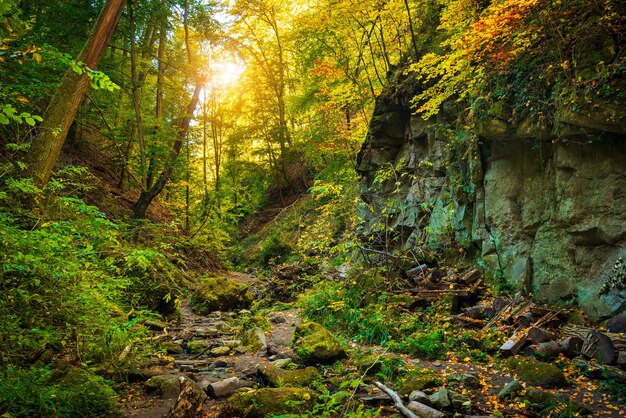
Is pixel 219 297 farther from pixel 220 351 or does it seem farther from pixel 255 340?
pixel 220 351

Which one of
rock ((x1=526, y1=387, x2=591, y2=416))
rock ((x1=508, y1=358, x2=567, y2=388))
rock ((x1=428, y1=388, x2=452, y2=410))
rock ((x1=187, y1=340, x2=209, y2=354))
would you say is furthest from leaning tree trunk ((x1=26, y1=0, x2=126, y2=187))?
rock ((x1=508, y1=358, x2=567, y2=388))

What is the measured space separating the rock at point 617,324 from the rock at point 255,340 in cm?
592

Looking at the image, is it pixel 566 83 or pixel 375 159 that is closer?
pixel 566 83

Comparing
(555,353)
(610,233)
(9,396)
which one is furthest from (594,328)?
(9,396)

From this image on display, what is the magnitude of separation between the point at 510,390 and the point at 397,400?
56.7 inches

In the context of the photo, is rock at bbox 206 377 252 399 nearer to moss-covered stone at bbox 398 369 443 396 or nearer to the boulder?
→ the boulder

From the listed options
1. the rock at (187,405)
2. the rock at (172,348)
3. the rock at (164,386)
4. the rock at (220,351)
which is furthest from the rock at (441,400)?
the rock at (172,348)

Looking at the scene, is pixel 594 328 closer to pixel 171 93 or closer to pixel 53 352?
pixel 53 352

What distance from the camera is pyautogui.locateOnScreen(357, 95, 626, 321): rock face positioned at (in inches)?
221

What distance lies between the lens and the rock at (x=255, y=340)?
23.1 ft

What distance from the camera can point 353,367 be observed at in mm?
5484

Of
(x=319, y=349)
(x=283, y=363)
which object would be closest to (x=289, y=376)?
(x=283, y=363)

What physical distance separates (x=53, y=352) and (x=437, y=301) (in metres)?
6.76

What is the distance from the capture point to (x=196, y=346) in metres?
6.86
